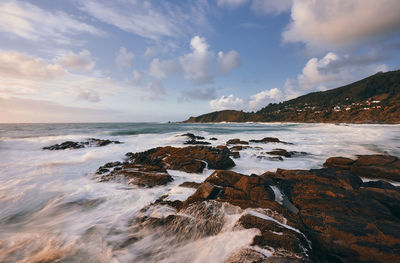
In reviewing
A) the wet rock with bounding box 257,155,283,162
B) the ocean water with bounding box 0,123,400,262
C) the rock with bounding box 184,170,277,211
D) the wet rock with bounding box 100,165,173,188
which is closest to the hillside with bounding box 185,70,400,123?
the wet rock with bounding box 257,155,283,162

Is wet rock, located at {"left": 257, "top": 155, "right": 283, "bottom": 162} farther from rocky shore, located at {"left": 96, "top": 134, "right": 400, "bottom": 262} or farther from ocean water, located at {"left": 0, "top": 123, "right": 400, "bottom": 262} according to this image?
ocean water, located at {"left": 0, "top": 123, "right": 400, "bottom": 262}

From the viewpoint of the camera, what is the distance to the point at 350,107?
83.4 m

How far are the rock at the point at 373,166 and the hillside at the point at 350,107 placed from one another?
7049 cm

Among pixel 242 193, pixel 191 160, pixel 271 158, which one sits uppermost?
pixel 242 193

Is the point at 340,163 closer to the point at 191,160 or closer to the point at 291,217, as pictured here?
the point at 291,217

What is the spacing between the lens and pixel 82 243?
3469 millimetres

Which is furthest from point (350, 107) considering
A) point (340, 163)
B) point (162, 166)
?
point (162, 166)

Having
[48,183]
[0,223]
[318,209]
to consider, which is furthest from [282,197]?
[48,183]

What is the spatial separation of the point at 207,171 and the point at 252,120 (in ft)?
405

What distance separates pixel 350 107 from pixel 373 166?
102581mm

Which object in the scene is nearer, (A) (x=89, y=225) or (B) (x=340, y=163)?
(A) (x=89, y=225)

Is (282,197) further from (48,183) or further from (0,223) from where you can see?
(48,183)

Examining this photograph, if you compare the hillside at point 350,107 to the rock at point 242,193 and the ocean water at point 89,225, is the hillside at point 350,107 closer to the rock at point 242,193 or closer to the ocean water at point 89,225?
the rock at point 242,193

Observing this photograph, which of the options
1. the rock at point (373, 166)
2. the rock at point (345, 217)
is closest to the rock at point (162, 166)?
the rock at point (345, 217)
